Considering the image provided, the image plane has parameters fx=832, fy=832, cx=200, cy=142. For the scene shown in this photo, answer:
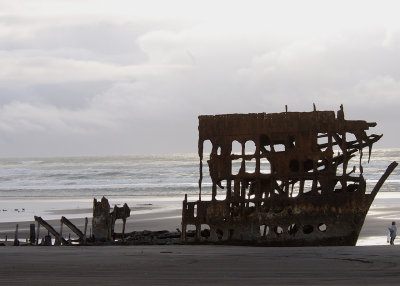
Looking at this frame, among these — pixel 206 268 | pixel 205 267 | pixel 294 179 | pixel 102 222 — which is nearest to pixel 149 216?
pixel 102 222

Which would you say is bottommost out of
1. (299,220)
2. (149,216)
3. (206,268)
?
(206,268)

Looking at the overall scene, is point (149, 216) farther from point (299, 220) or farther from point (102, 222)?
point (299, 220)

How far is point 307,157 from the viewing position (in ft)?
58.6

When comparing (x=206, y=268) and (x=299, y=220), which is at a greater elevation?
(x=299, y=220)

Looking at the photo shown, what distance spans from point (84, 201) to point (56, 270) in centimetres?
3765

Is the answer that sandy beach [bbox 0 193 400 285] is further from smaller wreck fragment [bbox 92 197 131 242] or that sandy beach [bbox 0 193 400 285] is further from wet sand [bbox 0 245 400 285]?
smaller wreck fragment [bbox 92 197 131 242]

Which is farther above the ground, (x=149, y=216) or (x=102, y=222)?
(x=149, y=216)

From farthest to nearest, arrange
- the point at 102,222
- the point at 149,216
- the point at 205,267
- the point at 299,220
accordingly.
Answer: the point at 149,216, the point at 102,222, the point at 299,220, the point at 205,267

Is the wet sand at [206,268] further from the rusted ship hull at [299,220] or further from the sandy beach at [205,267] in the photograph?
the rusted ship hull at [299,220]

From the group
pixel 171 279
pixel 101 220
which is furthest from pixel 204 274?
pixel 101 220

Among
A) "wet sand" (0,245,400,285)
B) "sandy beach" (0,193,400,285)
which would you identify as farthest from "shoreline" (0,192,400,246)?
"wet sand" (0,245,400,285)

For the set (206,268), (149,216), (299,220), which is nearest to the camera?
(206,268)

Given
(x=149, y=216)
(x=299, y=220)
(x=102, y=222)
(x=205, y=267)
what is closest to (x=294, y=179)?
(x=299, y=220)

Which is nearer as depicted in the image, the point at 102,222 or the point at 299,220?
the point at 299,220
